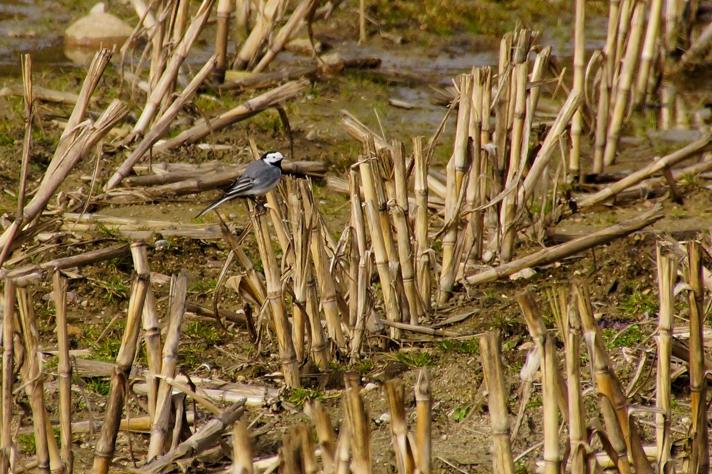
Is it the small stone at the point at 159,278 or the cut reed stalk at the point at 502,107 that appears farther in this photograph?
the small stone at the point at 159,278

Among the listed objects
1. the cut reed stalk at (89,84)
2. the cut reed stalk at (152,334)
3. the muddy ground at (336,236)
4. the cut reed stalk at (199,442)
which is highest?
the cut reed stalk at (89,84)

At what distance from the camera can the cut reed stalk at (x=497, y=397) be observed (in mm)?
3592

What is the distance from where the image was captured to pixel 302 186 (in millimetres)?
5441

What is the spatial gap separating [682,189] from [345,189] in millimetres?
2459

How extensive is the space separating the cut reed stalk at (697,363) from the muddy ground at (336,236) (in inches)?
23.5

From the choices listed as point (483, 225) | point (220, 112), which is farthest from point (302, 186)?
point (220, 112)

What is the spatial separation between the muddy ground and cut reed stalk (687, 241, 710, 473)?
1.96ft

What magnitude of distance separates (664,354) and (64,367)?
2.11 m

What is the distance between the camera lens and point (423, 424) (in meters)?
3.66

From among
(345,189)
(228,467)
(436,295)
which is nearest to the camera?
(228,467)

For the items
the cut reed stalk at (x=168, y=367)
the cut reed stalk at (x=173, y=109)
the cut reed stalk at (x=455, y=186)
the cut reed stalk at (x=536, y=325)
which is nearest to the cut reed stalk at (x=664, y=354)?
the cut reed stalk at (x=536, y=325)

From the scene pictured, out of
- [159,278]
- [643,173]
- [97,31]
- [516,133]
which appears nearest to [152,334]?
[159,278]

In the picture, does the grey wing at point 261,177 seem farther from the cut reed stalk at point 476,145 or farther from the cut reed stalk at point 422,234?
the cut reed stalk at point 476,145

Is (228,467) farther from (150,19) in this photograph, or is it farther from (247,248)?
(150,19)
